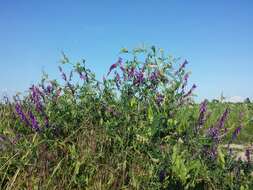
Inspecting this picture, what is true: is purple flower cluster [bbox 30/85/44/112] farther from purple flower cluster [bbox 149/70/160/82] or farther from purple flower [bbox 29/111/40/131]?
purple flower cluster [bbox 149/70/160/82]

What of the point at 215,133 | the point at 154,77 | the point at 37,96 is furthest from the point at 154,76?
the point at 37,96

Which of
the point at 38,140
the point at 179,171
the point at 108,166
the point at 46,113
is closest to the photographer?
the point at 179,171

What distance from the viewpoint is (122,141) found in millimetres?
2994

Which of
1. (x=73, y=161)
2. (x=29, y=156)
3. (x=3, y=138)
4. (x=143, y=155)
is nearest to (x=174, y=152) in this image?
(x=143, y=155)

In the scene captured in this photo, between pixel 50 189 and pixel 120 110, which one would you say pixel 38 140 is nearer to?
pixel 50 189

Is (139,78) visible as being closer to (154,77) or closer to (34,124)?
(154,77)

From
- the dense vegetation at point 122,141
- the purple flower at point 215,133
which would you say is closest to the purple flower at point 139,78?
the dense vegetation at point 122,141

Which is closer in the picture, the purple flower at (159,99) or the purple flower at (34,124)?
the purple flower at (34,124)

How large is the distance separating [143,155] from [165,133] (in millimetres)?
291

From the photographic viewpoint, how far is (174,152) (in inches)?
109

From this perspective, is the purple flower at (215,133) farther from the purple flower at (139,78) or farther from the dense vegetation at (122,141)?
the purple flower at (139,78)

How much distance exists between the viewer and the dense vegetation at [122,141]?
112 inches

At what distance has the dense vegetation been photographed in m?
2.84

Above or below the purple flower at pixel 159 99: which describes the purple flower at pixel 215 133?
below
